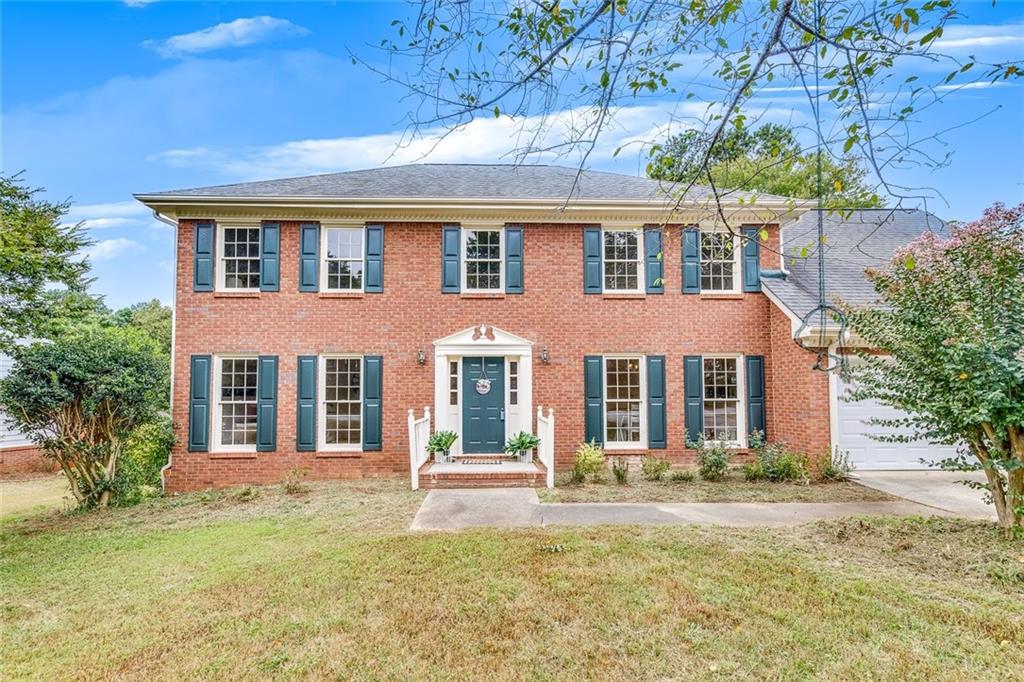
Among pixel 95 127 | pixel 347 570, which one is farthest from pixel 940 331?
pixel 95 127

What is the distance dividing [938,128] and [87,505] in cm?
1114

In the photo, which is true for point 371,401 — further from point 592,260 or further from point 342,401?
point 592,260

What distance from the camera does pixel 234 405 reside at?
9.84 meters

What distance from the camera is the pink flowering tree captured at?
16.3 feet

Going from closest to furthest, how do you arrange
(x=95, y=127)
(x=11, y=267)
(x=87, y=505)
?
(x=87, y=505), (x=95, y=127), (x=11, y=267)

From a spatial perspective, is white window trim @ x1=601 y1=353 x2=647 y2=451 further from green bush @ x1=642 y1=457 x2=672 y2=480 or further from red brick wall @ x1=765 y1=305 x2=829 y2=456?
red brick wall @ x1=765 y1=305 x2=829 y2=456

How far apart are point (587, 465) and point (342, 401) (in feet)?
15.8

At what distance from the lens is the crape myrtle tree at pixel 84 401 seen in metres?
7.54

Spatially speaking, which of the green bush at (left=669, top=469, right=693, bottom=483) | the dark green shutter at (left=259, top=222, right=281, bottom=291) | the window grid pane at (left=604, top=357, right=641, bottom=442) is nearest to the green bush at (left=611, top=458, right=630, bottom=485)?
the green bush at (left=669, top=469, right=693, bottom=483)

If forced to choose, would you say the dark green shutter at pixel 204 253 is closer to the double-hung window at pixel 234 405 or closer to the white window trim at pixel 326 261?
the double-hung window at pixel 234 405

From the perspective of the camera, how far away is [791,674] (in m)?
3.02

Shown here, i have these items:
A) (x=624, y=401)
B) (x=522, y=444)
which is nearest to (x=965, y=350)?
(x=624, y=401)

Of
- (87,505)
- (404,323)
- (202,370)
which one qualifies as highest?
(404,323)

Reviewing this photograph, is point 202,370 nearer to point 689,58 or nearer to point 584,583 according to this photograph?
point 584,583
